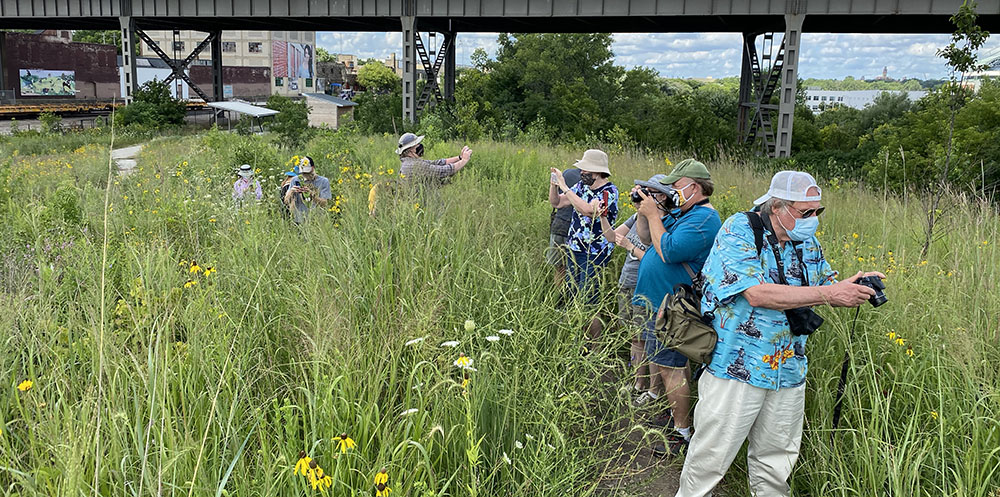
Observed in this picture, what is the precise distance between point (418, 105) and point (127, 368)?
95.0 ft

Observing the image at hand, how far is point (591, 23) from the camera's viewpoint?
2898 cm

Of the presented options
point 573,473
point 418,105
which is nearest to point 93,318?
point 573,473

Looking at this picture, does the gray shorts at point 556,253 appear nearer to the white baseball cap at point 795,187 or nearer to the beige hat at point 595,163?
the beige hat at point 595,163

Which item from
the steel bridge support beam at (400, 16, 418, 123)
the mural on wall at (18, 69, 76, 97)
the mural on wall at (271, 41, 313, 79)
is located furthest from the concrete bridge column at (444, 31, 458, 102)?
the mural on wall at (271, 41, 313, 79)

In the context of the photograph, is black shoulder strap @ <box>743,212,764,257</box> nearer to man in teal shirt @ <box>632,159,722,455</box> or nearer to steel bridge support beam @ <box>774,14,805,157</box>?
man in teal shirt @ <box>632,159,722,455</box>

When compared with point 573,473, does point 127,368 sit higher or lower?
higher

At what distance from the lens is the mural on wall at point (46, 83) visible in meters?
57.3

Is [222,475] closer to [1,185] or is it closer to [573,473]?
[573,473]

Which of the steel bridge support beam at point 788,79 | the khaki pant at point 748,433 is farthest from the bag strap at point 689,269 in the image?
the steel bridge support beam at point 788,79

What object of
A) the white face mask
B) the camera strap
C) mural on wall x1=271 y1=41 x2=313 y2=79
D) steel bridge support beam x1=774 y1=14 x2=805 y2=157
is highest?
mural on wall x1=271 y1=41 x2=313 y2=79

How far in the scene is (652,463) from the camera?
4.03 metres

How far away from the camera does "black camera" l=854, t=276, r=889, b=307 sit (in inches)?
116

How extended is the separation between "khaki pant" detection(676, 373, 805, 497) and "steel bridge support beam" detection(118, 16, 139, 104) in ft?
116

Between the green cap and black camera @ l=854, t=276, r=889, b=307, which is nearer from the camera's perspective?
black camera @ l=854, t=276, r=889, b=307
